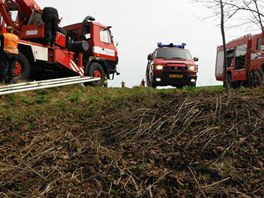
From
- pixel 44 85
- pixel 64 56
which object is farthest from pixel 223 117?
pixel 64 56

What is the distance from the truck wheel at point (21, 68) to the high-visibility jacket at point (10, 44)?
55 centimetres

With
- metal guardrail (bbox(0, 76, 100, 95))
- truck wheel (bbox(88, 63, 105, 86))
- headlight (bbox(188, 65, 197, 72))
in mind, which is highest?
headlight (bbox(188, 65, 197, 72))

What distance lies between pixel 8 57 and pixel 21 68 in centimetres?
80

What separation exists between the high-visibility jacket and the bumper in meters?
7.21

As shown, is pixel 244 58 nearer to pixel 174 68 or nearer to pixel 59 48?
pixel 174 68

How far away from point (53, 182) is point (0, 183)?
67cm

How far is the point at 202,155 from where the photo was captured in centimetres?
503

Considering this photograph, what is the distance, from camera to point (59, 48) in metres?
13.9

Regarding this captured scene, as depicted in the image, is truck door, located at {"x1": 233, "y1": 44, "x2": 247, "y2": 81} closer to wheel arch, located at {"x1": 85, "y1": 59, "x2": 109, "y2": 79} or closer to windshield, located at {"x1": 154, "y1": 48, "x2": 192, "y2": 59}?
windshield, located at {"x1": 154, "y1": 48, "x2": 192, "y2": 59}

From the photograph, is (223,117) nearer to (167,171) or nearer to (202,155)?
(202,155)

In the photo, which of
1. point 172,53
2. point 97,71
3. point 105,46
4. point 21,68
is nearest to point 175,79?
point 172,53

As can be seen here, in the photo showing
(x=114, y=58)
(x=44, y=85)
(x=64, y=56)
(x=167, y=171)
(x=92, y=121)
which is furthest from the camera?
(x=114, y=58)

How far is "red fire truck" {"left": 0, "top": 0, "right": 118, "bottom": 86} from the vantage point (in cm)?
1285

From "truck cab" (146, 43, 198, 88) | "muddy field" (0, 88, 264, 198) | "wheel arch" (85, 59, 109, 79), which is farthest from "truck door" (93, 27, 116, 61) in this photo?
"muddy field" (0, 88, 264, 198)
